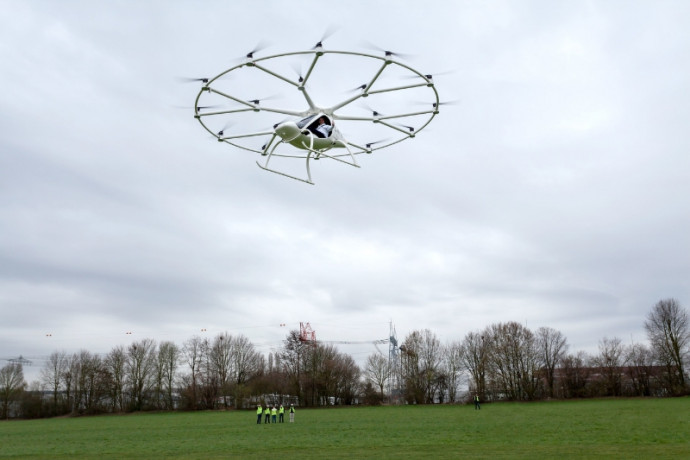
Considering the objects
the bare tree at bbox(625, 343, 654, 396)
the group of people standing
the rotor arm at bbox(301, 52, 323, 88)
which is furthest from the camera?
the bare tree at bbox(625, 343, 654, 396)

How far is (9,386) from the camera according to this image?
289 feet

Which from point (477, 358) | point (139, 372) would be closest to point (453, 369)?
point (477, 358)

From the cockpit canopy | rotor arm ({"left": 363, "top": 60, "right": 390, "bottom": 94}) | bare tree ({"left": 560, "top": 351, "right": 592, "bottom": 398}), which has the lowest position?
bare tree ({"left": 560, "top": 351, "right": 592, "bottom": 398})

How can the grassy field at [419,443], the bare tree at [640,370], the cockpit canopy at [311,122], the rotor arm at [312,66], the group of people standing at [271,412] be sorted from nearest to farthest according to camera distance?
the rotor arm at [312,66], the cockpit canopy at [311,122], the grassy field at [419,443], the group of people standing at [271,412], the bare tree at [640,370]

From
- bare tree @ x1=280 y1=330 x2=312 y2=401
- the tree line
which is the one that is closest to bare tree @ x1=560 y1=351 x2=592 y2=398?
the tree line

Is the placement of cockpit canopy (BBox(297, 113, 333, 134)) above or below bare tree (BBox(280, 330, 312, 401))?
above

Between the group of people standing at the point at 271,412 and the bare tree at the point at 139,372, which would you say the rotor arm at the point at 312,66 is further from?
the bare tree at the point at 139,372

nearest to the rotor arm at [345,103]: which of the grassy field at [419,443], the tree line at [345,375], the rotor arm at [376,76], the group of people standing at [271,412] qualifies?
the rotor arm at [376,76]

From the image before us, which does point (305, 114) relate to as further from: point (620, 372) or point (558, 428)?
point (620, 372)

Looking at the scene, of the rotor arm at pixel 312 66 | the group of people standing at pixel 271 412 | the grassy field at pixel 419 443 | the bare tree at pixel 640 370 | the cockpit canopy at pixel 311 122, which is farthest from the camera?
the bare tree at pixel 640 370

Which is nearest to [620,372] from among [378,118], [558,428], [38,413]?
[558,428]

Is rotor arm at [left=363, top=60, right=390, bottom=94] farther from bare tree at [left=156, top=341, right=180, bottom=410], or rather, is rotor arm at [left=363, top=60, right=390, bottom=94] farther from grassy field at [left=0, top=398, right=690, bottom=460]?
bare tree at [left=156, top=341, right=180, bottom=410]

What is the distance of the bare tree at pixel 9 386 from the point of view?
86312mm

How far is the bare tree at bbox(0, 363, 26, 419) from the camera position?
86.3m
